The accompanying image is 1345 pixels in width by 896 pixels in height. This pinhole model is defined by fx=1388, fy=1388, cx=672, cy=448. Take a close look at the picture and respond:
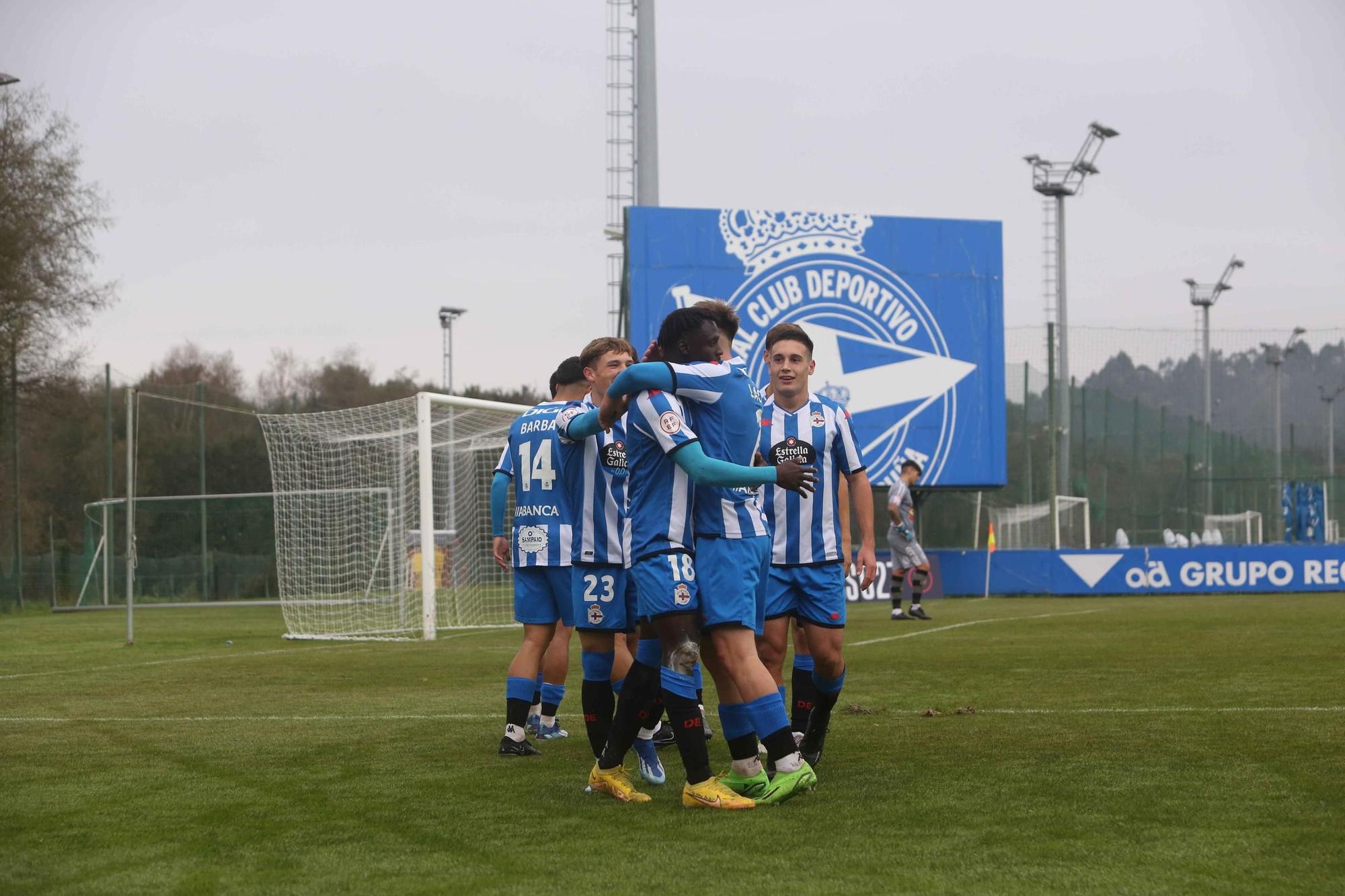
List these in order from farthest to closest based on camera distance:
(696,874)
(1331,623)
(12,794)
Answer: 1. (1331,623)
2. (12,794)
3. (696,874)

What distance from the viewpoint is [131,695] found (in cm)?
923

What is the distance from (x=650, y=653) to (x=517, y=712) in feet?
4.79

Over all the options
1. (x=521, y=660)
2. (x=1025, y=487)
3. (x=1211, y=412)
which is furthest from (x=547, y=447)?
(x=1211, y=412)

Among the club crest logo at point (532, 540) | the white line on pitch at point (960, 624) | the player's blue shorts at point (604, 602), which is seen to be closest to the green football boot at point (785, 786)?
the player's blue shorts at point (604, 602)

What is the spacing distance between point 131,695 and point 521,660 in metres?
3.91

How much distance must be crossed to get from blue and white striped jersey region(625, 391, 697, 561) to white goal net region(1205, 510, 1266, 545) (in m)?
21.8

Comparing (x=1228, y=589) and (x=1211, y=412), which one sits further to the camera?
(x=1211, y=412)

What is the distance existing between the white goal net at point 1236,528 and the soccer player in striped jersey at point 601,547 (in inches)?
816

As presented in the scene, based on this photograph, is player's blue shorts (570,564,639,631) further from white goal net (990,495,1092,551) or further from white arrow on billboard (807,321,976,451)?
white goal net (990,495,1092,551)

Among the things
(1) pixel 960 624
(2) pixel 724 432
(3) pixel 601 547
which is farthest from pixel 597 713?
(1) pixel 960 624

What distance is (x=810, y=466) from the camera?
587 centimetres

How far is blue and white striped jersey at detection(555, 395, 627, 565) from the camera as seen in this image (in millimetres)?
5961

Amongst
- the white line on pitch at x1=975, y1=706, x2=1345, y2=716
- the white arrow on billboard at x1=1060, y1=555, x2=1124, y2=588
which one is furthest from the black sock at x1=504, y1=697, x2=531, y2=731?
the white arrow on billboard at x1=1060, y1=555, x2=1124, y2=588

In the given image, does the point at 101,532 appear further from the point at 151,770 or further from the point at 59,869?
the point at 59,869
